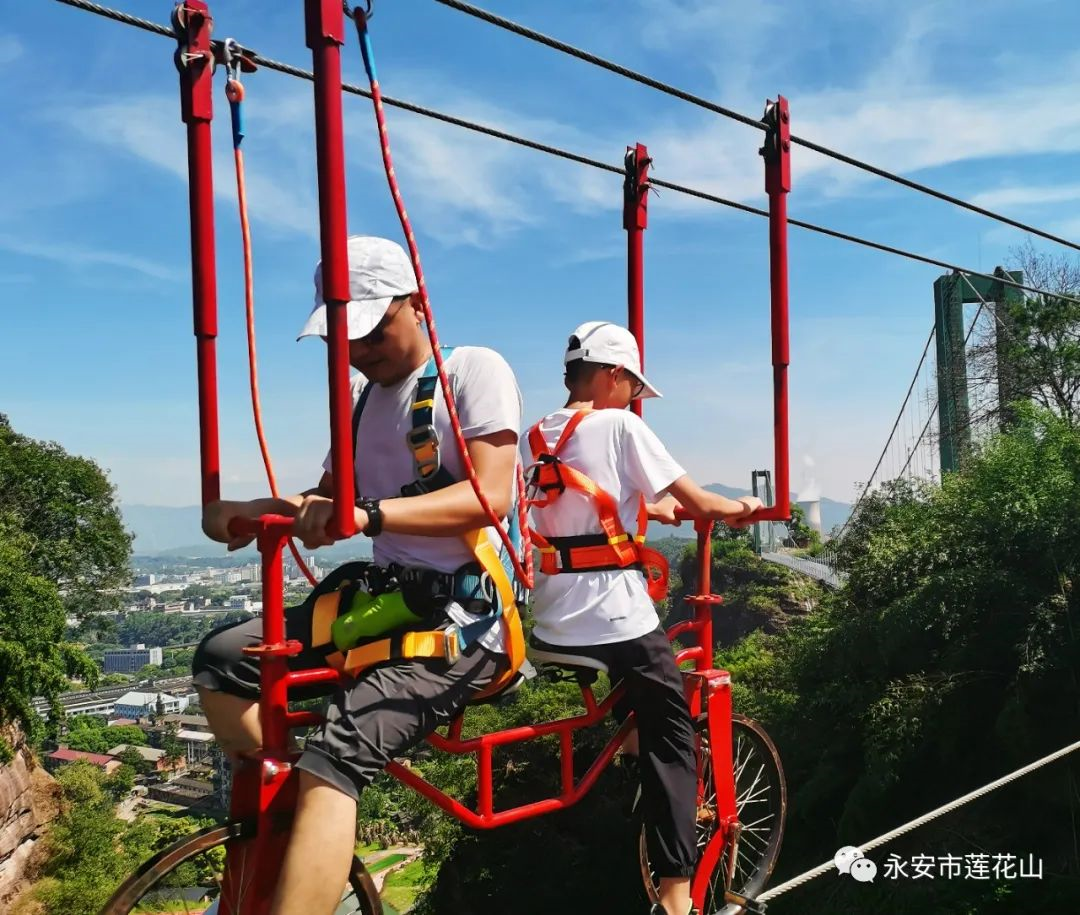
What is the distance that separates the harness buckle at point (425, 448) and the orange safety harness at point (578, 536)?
59 cm

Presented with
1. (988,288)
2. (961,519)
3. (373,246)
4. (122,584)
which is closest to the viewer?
(373,246)

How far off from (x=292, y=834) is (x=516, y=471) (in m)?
0.85

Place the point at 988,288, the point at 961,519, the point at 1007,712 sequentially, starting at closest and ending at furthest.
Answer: the point at 1007,712
the point at 961,519
the point at 988,288

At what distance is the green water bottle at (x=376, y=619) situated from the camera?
6.86ft

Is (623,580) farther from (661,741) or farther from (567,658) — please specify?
(661,741)

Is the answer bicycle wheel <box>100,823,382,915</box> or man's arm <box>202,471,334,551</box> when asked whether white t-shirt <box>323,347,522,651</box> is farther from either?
bicycle wheel <box>100,823,382,915</box>

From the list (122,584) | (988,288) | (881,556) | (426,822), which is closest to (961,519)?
(881,556)

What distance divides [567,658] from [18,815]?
27542 millimetres

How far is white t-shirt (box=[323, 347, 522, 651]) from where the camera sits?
208cm

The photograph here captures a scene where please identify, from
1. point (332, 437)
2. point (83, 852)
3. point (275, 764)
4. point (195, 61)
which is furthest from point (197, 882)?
point (83, 852)

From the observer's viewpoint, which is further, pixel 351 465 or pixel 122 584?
pixel 122 584

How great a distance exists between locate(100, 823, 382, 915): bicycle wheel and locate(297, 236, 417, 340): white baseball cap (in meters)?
1.01

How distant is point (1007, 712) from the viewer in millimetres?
13195

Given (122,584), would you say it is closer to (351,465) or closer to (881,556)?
(881,556)
